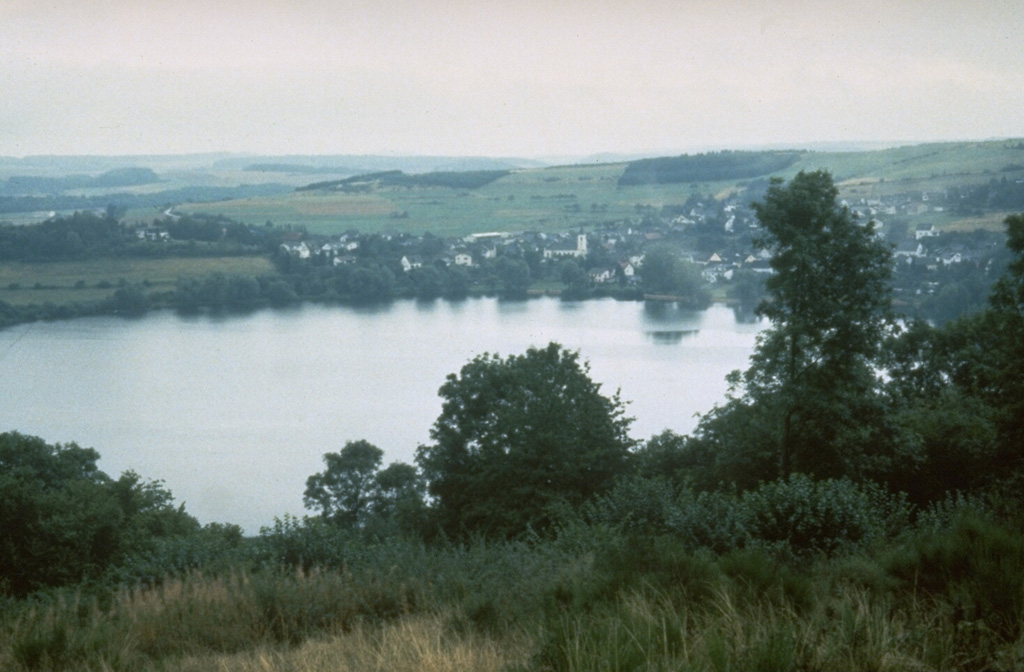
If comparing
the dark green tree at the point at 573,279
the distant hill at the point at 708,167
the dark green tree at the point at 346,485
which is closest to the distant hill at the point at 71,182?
the dark green tree at the point at 573,279

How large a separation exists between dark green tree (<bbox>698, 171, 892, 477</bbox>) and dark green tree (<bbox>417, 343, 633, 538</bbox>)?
11.4ft

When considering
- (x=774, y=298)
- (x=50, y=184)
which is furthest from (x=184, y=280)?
(x=774, y=298)

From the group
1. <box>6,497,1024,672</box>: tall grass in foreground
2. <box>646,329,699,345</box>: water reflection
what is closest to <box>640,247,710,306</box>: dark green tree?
<box>646,329,699,345</box>: water reflection

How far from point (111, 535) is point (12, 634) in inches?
363

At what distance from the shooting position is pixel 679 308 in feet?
127

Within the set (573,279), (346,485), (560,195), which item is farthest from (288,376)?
(560,195)

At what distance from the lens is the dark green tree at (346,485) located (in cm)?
2533

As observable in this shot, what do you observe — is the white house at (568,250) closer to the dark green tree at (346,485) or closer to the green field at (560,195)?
the green field at (560,195)

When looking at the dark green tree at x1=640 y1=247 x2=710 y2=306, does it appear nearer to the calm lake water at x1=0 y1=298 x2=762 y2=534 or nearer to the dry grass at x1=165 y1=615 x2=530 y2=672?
the calm lake water at x1=0 y1=298 x2=762 y2=534

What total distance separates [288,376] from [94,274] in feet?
31.5

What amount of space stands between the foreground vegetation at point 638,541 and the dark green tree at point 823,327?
37 mm

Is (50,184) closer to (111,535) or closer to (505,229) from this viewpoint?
(505,229)

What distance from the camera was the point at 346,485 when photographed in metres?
25.7

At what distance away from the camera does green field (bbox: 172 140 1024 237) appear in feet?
123
